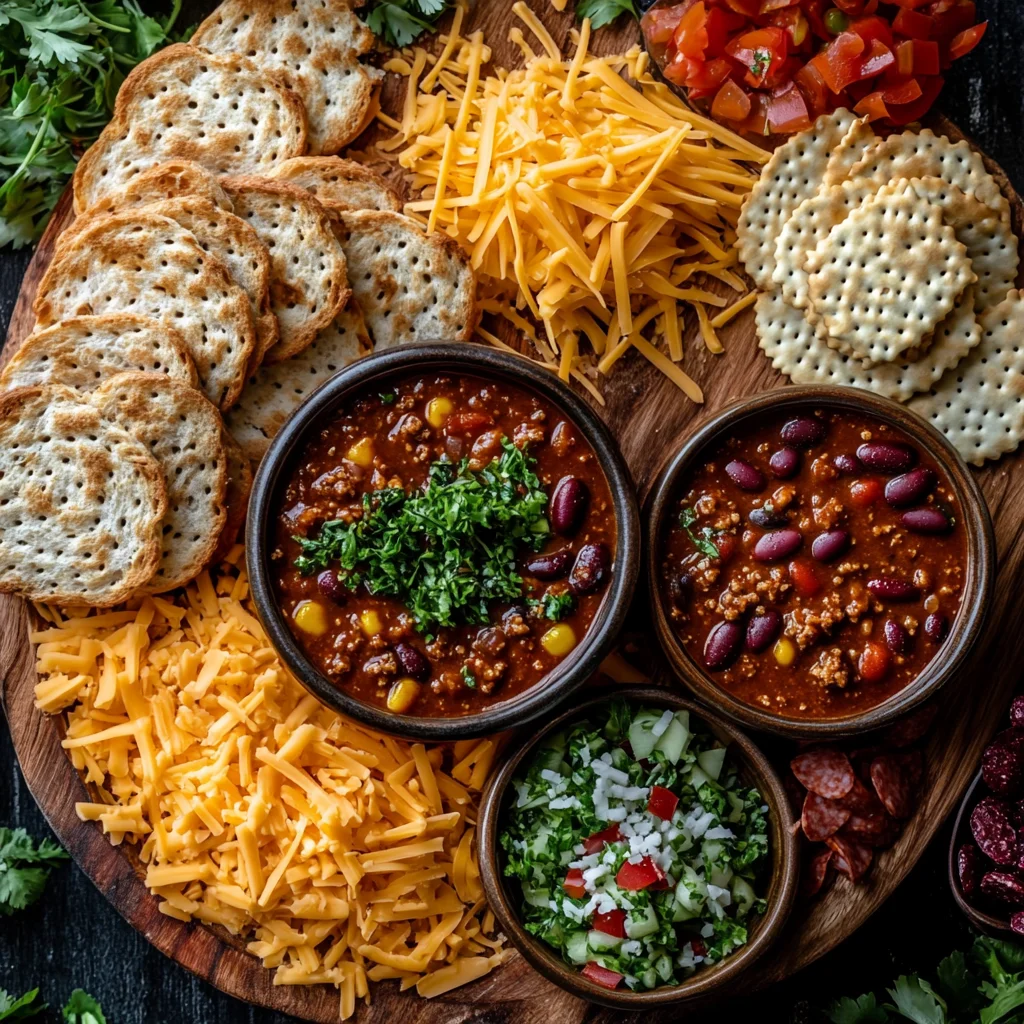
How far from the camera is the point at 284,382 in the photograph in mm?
4023

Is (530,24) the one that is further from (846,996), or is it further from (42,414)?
(846,996)

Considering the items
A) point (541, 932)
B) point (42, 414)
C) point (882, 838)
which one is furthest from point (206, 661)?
point (882, 838)

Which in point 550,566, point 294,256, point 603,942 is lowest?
point 603,942

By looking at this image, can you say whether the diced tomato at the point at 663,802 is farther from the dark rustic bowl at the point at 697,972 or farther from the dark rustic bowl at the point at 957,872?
the dark rustic bowl at the point at 957,872

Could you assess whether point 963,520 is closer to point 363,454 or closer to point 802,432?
point 802,432

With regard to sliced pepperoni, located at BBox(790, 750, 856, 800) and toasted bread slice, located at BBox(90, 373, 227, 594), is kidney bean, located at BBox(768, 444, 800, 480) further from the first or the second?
toasted bread slice, located at BBox(90, 373, 227, 594)

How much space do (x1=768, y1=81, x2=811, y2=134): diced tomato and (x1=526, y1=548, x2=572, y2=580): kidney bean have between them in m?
1.75

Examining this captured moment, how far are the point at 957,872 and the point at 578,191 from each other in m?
2.69

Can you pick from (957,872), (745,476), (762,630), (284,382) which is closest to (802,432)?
(745,476)

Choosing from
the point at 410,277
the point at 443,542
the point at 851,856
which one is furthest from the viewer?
the point at 410,277

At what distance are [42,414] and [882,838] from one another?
3279mm

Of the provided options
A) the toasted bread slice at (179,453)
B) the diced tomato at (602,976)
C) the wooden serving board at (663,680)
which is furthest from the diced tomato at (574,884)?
the toasted bread slice at (179,453)

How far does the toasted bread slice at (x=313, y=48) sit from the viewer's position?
4.01m

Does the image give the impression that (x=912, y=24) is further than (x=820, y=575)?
Yes
